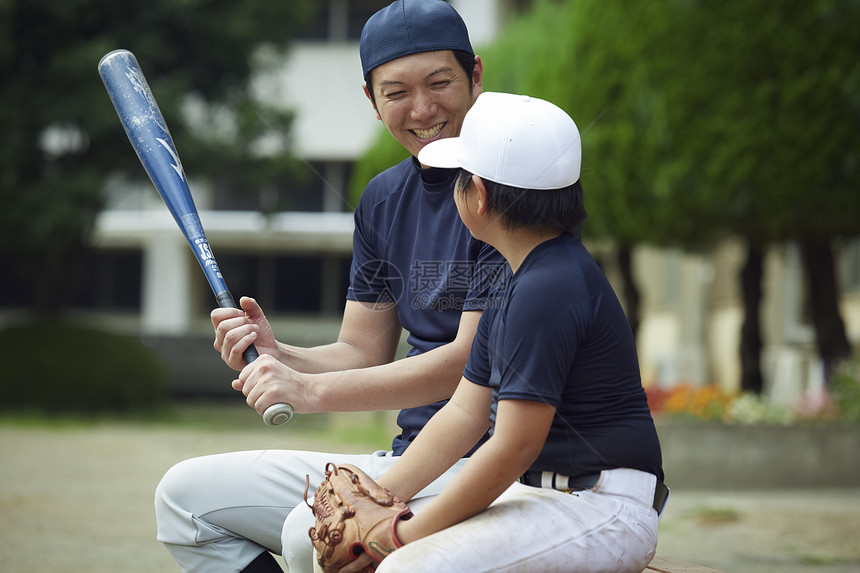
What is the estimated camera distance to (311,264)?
2294cm

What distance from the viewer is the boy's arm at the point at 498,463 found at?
6.18 ft

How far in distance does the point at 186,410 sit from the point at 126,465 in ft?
20.8

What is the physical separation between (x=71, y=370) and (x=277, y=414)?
1221 centimetres

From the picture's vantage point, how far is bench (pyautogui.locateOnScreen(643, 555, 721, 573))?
2.38 m

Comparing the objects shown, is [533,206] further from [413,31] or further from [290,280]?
[290,280]

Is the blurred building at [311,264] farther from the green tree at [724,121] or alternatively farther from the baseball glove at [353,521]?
the baseball glove at [353,521]

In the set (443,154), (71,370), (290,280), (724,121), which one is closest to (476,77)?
(443,154)

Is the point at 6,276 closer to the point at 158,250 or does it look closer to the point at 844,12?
the point at 158,250

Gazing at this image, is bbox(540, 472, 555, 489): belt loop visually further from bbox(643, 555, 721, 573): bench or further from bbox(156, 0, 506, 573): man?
bbox(643, 555, 721, 573): bench

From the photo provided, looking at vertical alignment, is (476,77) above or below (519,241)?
above

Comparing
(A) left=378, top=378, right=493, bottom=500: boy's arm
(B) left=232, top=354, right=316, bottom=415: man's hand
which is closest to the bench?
(A) left=378, top=378, right=493, bottom=500: boy's arm

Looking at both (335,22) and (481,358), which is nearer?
(481,358)

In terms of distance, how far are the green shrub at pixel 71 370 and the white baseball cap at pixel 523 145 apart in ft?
41.2

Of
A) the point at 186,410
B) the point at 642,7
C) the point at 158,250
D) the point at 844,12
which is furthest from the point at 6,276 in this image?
the point at 844,12
